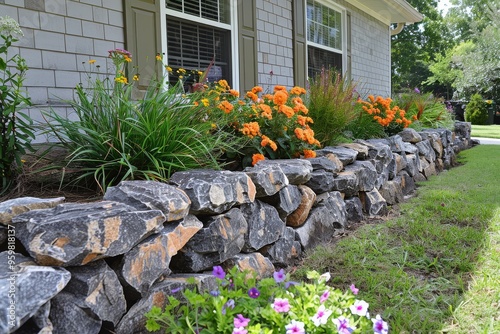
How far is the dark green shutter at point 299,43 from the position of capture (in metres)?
6.66

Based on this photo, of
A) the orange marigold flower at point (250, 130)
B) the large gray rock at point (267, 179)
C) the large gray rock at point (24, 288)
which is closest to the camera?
the large gray rock at point (24, 288)

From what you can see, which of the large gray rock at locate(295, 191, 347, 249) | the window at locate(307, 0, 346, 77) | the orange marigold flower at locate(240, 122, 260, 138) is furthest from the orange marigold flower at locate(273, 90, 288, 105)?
the window at locate(307, 0, 346, 77)

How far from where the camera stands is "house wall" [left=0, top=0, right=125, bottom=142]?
3295 mm

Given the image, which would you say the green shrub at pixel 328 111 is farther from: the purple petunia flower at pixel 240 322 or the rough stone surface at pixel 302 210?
the purple petunia flower at pixel 240 322

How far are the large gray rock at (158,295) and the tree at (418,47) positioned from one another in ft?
88.2

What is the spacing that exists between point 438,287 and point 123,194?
1.57 m

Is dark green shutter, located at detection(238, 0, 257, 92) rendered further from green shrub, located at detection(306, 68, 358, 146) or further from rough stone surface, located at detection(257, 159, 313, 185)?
rough stone surface, located at detection(257, 159, 313, 185)

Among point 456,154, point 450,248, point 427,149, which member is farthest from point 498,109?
point 450,248

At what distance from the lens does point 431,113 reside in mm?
7719

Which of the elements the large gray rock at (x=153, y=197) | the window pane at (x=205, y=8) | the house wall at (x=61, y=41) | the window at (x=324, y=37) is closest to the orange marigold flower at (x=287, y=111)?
the large gray rock at (x=153, y=197)

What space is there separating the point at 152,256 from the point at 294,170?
1295 mm

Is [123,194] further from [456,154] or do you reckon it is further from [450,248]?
[456,154]

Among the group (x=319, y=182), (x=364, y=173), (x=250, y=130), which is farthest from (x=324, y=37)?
(x=250, y=130)

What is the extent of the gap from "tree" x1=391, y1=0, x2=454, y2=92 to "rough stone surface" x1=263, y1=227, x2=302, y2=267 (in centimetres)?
2590
